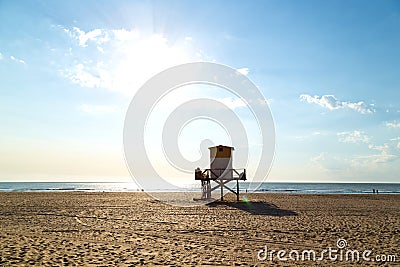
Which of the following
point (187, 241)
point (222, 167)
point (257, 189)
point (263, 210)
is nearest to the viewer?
point (187, 241)

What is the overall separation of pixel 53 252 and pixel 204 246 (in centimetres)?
442

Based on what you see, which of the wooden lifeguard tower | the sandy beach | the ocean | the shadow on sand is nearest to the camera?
the sandy beach

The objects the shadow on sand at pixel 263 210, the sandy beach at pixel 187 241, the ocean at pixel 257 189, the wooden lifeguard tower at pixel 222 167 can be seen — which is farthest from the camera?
the ocean at pixel 257 189

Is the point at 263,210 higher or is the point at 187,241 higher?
the point at 187,241

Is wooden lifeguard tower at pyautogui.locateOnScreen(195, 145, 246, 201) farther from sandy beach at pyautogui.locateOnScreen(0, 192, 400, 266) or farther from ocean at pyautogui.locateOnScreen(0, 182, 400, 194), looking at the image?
ocean at pyautogui.locateOnScreen(0, 182, 400, 194)

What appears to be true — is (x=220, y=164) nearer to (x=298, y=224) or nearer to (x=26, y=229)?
(x=298, y=224)

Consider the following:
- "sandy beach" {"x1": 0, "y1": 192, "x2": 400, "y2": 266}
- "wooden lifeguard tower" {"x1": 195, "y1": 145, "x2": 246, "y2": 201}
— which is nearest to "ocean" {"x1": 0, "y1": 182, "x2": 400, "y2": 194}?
"wooden lifeguard tower" {"x1": 195, "y1": 145, "x2": 246, "y2": 201}

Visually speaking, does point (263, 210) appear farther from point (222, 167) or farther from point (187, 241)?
point (187, 241)

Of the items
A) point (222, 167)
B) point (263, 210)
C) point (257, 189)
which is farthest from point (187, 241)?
point (257, 189)

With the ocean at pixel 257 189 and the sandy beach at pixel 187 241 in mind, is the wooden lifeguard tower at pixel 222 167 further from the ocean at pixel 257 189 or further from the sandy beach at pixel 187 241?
the ocean at pixel 257 189

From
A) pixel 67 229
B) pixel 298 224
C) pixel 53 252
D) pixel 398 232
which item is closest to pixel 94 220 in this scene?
pixel 67 229

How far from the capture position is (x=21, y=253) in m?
8.63

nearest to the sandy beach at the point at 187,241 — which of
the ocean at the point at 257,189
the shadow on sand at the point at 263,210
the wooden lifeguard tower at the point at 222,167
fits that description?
the shadow on sand at the point at 263,210

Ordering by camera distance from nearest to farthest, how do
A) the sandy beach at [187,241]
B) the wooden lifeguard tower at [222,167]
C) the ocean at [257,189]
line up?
the sandy beach at [187,241]
the wooden lifeguard tower at [222,167]
the ocean at [257,189]
